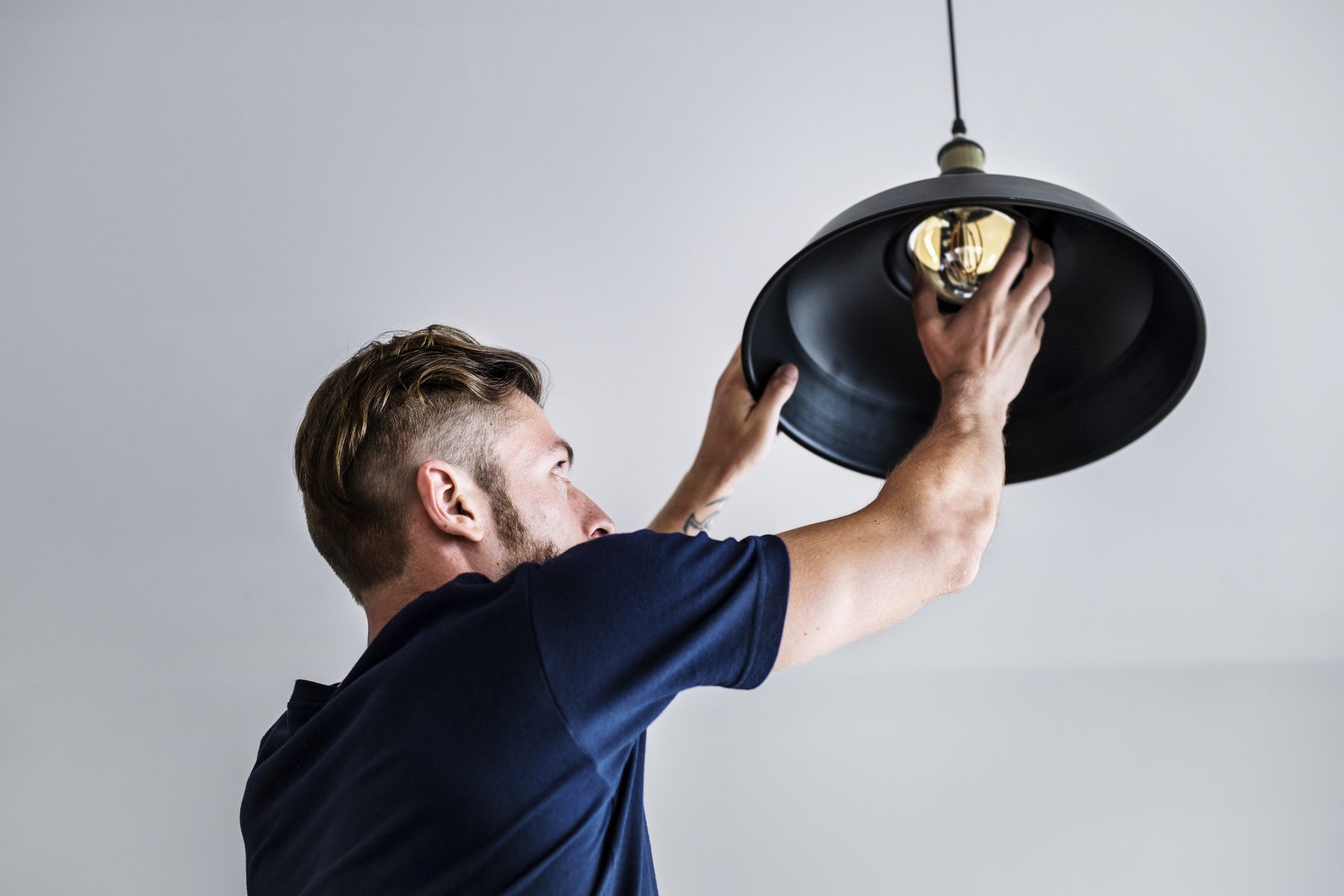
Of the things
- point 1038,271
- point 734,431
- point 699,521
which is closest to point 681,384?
point 699,521

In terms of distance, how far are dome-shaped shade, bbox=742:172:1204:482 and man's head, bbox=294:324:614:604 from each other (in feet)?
1.05

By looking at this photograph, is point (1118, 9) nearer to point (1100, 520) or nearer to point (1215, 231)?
point (1215, 231)

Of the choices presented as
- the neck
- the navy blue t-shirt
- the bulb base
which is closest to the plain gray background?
the bulb base

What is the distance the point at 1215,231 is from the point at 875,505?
1.38 meters

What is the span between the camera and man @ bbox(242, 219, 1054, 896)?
96 cm

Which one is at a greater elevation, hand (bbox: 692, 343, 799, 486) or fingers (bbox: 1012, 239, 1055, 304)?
hand (bbox: 692, 343, 799, 486)

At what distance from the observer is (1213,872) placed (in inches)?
104

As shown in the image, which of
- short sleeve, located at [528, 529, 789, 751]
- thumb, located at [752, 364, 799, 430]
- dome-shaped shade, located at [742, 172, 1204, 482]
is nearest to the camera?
short sleeve, located at [528, 529, 789, 751]

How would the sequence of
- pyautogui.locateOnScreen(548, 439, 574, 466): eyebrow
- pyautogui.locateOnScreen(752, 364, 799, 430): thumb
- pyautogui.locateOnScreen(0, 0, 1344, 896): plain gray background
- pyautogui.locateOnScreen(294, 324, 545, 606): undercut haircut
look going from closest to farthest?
pyautogui.locateOnScreen(752, 364, 799, 430): thumb < pyautogui.locateOnScreen(294, 324, 545, 606): undercut haircut < pyautogui.locateOnScreen(548, 439, 574, 466): eyebrow < pyautogui.locateOnScreen(0, 0, 1344, 896): plain gray background

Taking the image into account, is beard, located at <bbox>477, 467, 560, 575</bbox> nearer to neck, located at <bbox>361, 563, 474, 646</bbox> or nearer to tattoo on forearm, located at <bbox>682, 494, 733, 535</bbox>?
neck, located at <bbox>361, 563, 474, 646</bbox>

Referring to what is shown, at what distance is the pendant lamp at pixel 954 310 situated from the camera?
1.06m

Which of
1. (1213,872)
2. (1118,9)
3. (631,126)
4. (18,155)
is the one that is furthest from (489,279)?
(1213,872)

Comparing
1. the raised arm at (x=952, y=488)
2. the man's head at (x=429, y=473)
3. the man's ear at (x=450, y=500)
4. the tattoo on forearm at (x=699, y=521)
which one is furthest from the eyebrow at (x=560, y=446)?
the raised arm at (x=952, y=488)

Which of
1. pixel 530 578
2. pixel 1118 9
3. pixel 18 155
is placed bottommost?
pixel 530 578
